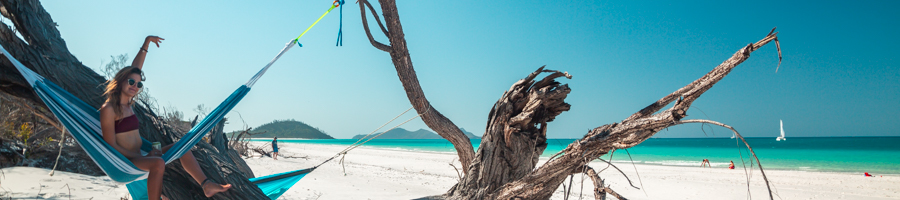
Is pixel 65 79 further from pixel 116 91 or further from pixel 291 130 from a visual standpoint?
pixel 291 130

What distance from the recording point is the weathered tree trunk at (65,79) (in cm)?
153

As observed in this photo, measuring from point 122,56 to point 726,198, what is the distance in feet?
36.4

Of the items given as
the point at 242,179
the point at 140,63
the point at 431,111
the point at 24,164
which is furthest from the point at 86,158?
the point at 431,111

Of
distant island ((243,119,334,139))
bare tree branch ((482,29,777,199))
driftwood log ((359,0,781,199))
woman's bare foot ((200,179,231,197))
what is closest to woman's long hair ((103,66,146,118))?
woman's bare foot ((200,179,231,197))

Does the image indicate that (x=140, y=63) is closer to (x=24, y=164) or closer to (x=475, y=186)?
(x=475, y=186)

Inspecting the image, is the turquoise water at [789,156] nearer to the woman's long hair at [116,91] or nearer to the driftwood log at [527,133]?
the driftwood log at [527,133]

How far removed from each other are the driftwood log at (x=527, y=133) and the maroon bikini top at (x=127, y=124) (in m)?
1.07

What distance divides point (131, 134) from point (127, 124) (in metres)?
0.05

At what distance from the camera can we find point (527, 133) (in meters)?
1.69

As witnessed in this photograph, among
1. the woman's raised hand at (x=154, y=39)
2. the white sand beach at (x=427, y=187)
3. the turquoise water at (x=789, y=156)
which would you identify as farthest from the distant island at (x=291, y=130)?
the woman's raised hand at (x=154, y=39)

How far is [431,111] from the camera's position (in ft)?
7.05

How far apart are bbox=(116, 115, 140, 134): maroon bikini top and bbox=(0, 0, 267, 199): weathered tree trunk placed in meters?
0.10

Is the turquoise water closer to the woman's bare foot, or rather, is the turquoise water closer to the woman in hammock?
the woman's bare foot

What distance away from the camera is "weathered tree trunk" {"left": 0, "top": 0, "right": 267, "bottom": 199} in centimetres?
153
